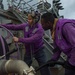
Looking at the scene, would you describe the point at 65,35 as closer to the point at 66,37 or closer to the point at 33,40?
the point at 66,37

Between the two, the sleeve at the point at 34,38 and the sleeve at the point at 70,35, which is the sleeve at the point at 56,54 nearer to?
the sleeve at the point at 70,35

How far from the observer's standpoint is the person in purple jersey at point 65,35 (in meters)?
4.21

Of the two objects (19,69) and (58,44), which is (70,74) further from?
(19,69)

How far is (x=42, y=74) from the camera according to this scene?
5.85 m

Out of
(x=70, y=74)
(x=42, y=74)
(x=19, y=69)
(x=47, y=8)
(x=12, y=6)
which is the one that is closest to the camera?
(x=19, y=69)

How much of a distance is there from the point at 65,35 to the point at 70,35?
0.13 meters

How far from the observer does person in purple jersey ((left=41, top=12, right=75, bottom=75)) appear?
4215 millimetres

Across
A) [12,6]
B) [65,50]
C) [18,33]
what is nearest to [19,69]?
[65,50]

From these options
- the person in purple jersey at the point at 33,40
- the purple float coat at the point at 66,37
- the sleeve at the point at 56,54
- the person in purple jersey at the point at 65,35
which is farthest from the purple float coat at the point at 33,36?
the purple float coat at the point at 66,37

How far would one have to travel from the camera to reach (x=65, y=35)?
14.1 ft

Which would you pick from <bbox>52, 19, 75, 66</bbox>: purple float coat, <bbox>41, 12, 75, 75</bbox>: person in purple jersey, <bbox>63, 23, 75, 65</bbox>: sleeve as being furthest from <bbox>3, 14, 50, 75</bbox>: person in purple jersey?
<bbox>63, 23, 75, 65</bbox>: sleeve

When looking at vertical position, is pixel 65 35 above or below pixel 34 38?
above

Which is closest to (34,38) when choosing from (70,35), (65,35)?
(65,35)

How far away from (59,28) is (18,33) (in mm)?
3905
